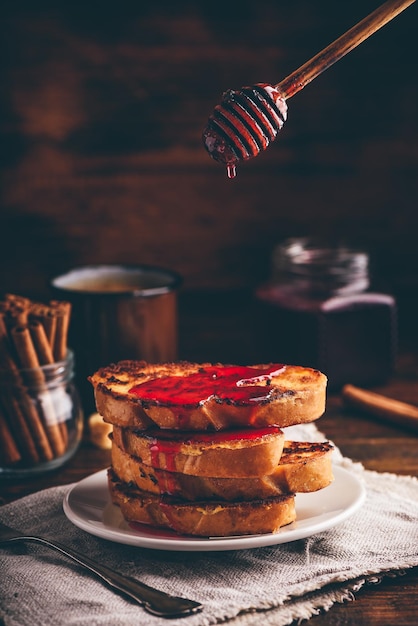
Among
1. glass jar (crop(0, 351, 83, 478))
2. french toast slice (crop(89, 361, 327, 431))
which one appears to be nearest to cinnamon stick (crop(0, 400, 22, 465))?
glass jar (crop(0, 351, 83, 478))

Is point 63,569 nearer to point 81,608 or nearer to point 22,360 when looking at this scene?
point 81,608

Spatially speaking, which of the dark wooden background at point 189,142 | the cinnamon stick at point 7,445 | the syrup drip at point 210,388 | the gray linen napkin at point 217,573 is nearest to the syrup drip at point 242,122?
the syrup drip at point 210,388

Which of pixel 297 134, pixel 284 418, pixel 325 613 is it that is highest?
pixel 297 134

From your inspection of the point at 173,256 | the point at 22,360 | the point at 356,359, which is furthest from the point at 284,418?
the point at 173,256

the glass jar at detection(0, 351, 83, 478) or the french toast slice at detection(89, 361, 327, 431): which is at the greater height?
the french toast slice at detection(89, 361, 327, 431)

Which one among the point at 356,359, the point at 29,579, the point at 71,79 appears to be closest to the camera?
the point at 29,579

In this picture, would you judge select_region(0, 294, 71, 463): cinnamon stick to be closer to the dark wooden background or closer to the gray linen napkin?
the gray linen napkin

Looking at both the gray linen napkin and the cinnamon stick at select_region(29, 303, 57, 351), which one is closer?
the gray linen napkin
